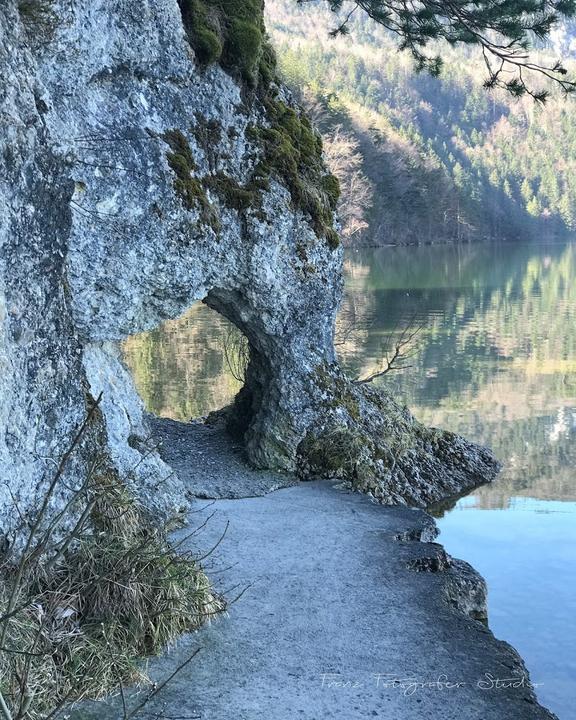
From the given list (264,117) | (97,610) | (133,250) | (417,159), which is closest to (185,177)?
(133,250)

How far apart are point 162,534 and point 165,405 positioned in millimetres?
12435

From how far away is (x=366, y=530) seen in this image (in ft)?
31.8

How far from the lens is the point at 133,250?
9.69 m

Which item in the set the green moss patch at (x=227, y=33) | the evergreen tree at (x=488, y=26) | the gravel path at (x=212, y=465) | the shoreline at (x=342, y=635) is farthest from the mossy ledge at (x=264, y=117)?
the shoreline at (x=342, y=635)

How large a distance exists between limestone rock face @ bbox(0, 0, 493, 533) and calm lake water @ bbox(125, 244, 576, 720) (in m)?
1.42

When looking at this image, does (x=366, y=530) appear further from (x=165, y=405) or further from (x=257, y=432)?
(x=165, y=405)

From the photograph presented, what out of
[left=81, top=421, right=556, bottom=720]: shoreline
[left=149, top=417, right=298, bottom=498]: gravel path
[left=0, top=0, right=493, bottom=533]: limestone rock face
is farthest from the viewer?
[left=149, top=417, right=298, bottom=498]: gravel path

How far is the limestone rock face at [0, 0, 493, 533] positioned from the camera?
Answer: 6.88 meters

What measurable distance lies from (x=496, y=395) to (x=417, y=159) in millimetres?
74628

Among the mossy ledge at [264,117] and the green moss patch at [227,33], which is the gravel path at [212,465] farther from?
the green moss patch at [227,33]

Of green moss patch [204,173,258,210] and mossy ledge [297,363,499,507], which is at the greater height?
green moss patch [204,173,258,210]

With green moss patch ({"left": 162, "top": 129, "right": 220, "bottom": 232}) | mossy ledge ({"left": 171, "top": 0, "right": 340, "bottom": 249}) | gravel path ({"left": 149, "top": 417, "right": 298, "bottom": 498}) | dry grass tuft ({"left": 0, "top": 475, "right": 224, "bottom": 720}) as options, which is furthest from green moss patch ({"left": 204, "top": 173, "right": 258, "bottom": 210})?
dry grass tuft ({"left": 0, "top": 475, "right": 224, "bottom": 720})

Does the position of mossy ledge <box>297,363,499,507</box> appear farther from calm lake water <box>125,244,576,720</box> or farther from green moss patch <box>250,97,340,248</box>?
green moss patch <box>250,97,340,248</box>

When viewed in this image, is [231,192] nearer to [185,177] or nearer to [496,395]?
[185,177]
